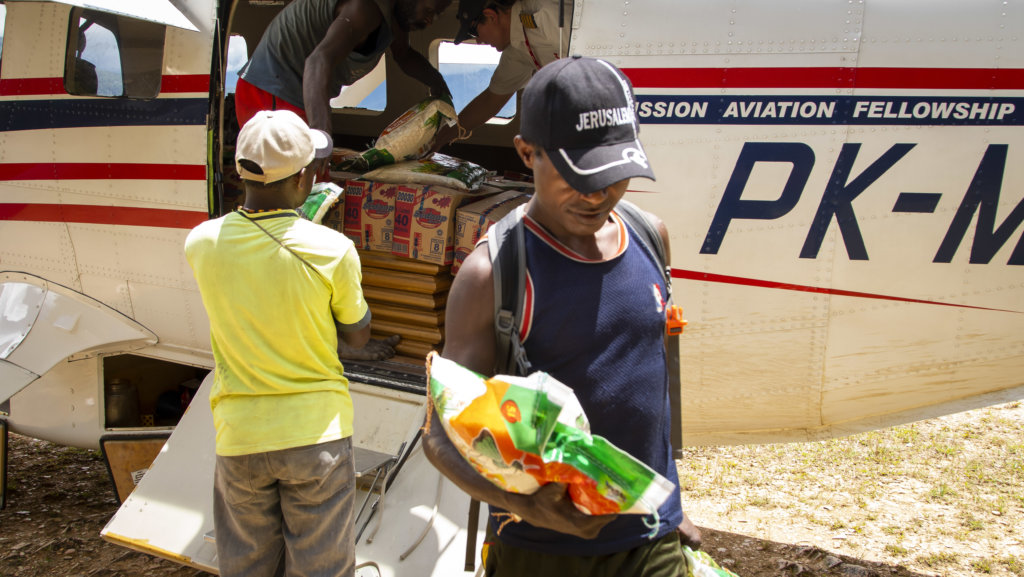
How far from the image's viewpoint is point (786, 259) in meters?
3.16

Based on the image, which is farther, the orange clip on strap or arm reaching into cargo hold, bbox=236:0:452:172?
arm reaching into cargo hold, bbox=236:0:452:172

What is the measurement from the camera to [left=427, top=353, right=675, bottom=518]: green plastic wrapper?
133 centimetres

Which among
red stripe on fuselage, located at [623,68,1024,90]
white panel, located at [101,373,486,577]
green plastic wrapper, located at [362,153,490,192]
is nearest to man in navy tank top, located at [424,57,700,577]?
white panel, located at [101,373,486,577]

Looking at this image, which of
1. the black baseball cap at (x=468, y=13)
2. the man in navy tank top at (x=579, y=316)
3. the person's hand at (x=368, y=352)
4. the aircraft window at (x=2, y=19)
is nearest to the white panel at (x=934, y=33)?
the man in navy tank top at (x=579, y=316)

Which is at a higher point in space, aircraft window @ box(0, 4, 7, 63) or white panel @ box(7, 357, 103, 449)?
aircraft window @ box(0, 4, 7, 63)

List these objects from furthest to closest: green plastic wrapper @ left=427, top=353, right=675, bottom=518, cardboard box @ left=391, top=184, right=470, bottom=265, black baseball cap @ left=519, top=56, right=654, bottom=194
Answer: cardboard box @ left=391, top=184, right=470, bottom=265
black baseball cap @ left=519, top=56, right=654, bottom=194
green plastic wrapper @ left=427, top=353, right=675, bottom=518

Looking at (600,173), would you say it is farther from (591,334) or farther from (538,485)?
(538,485)

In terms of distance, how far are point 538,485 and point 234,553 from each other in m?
1.77

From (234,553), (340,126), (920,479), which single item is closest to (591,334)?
(234,553)

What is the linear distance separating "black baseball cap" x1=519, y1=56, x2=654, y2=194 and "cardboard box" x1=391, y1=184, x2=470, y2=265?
254 centimetres

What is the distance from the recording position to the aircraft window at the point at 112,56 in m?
4.25

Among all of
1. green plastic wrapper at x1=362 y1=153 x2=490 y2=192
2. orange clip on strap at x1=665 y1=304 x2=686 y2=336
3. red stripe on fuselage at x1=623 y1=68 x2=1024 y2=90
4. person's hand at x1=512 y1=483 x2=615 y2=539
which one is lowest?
person's hand at x1=512 y1=483 x2=615 y2=539

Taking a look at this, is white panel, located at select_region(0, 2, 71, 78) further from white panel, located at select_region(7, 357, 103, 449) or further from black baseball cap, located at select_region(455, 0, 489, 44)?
black baseball cap, located at select_region(455, 0, 489, 44)

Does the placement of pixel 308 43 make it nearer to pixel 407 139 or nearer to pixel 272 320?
pixel 407 139
